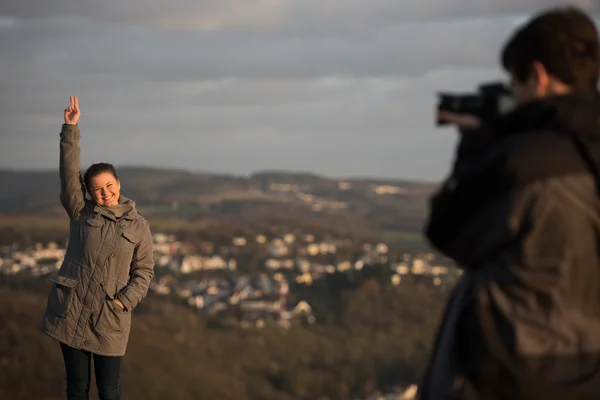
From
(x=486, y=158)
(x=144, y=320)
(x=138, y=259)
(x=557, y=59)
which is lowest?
(x=144, y=320)

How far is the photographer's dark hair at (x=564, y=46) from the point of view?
2.93m

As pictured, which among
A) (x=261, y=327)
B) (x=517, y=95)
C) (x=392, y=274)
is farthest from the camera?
(x=392, y=274)

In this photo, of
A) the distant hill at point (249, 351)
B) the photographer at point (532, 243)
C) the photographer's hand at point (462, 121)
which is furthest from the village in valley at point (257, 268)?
the photographer at point (532, 243)

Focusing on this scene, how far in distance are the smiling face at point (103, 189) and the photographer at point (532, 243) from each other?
349 centimetres

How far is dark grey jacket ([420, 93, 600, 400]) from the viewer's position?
2809mm

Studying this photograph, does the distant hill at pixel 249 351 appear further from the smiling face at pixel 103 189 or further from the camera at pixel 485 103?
the camera at pixel 485 103

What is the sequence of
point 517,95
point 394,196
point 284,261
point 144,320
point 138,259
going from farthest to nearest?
point 394,196
point 284,261
point 144,320
point 138,259
point 517,95

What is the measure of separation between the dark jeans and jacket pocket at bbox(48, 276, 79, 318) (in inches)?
7.8

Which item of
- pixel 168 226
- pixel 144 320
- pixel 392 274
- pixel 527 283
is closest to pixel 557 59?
pixel 527 283

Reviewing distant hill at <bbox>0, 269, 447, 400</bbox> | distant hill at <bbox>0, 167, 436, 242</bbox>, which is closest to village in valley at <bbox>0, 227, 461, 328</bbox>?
distant hill at <bbox>0, 269, 447, 400</bbox>

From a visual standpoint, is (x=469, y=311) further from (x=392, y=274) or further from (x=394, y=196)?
(x=394, y=196)

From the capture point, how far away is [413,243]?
6425 centimetres

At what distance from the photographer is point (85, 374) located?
602 cm

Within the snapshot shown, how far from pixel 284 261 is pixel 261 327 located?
15675mm
